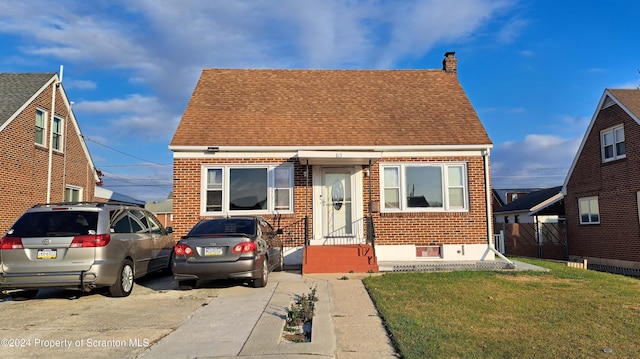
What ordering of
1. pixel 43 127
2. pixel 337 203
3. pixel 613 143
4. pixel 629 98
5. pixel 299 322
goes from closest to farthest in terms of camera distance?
1. pixel 299 322
2. pixel 337 203
3. pixel 43 127
4. pixel 629 98
5. pixel 613 143

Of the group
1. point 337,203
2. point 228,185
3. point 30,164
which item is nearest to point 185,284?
point 228,185

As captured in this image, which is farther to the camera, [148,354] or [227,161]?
[227,161]

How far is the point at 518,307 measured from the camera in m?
6.91

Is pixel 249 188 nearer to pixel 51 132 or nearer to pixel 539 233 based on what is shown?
pixel 51 132

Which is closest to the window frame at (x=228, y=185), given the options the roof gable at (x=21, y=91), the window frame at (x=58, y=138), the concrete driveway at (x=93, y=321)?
the concrete driveway at (x=93, y=321)

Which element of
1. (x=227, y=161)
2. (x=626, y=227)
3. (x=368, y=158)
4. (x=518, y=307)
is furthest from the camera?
(x=626, y=227)

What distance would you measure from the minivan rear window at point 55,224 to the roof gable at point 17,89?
33.0 ft

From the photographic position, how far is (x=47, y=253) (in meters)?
7.48

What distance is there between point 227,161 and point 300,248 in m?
3.23

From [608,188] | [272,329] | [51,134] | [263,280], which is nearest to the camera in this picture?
[272,329]

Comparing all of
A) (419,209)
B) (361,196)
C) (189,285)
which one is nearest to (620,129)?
(419,209)

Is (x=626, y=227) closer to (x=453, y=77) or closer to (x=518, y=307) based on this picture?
(x=453, y=77)

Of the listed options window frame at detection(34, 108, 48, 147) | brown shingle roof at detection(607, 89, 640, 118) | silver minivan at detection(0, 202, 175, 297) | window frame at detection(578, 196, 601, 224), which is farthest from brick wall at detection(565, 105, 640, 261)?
window frame at detection(34, 108, 48, 147)

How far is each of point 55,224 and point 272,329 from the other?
178 inches
